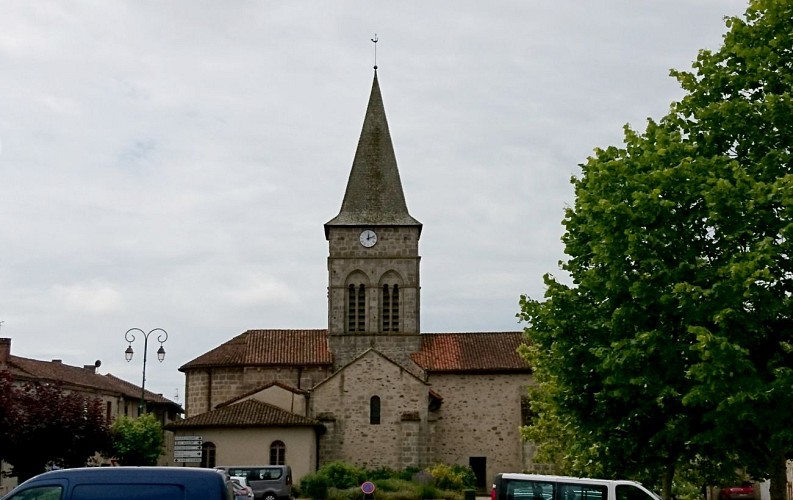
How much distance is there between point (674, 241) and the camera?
17.5 m

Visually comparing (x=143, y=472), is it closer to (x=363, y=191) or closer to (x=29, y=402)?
(x=29, y=402)

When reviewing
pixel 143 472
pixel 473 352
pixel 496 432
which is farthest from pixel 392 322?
pixel 143 472

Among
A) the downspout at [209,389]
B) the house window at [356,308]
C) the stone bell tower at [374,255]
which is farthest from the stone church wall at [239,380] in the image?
the house window at [356,308]

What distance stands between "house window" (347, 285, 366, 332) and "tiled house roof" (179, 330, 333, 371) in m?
1.74

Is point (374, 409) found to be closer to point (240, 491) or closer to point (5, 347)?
point (5, 347)

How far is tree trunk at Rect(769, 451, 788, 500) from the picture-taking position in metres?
17.9

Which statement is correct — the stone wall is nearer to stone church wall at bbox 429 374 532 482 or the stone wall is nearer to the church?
the church

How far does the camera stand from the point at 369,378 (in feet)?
160

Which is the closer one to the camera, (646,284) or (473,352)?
(646,284)

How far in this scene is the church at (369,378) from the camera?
46.2 meters

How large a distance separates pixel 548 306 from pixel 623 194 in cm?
296

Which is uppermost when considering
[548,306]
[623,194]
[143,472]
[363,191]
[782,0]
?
[363,191]

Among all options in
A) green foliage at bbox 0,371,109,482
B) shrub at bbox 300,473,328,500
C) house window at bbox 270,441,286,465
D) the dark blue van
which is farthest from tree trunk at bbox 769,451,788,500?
house window at bbox 270,441,286,465

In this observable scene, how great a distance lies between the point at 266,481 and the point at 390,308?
1938cm
